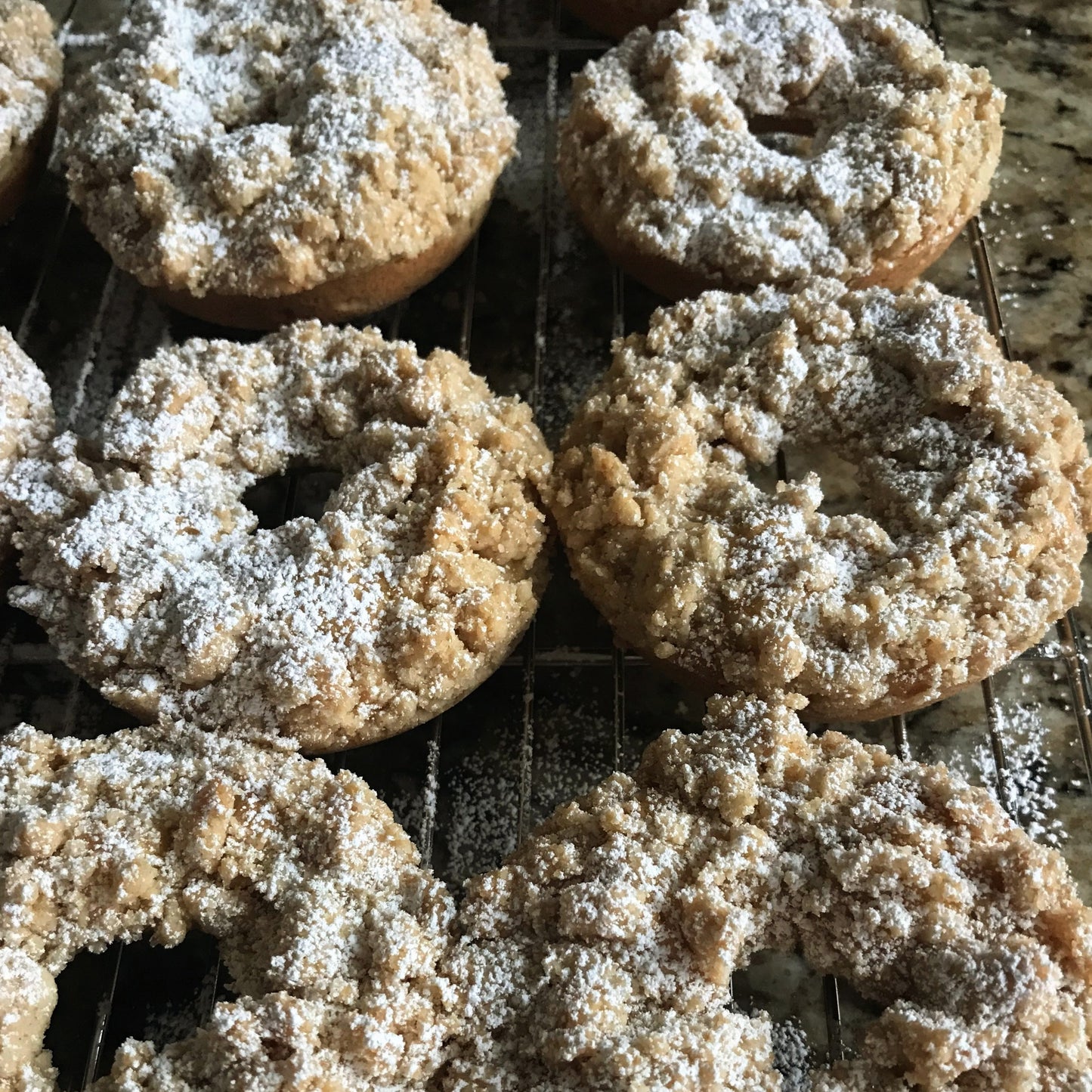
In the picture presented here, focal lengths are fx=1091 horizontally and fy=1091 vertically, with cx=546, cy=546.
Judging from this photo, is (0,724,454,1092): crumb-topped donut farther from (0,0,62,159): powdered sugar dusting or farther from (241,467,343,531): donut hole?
(0,0,62,159): powdered sugar dusting

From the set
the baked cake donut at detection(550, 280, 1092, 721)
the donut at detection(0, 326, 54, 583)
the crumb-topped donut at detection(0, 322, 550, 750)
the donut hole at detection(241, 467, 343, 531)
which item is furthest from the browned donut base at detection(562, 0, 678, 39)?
the donut at detection(0, 326, 54, 583)

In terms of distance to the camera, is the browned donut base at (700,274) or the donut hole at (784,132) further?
the donut hole at (784,132)

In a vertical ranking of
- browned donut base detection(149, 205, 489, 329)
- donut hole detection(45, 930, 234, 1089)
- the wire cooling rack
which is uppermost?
browned donut base detection(149, 205, 489, 329)

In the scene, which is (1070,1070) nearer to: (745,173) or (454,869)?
(454,869)

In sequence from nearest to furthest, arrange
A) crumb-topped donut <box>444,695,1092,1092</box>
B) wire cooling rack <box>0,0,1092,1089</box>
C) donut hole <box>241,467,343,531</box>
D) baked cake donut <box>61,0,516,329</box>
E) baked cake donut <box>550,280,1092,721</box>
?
1. crumb-topped donut <box>444,695,1092,1092</box>
2. baked cake donut <box>550,280,1092,721</box>
3. wire cooling rack <box>0,0,1092,1089</box>
4. baked cake donut <box>61,0,516,329</box>
5. donut hole <box>241,467,343,531</box>

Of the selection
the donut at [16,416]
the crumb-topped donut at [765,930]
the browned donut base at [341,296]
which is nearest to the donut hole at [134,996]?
the crumb-topped donut at [765,930]

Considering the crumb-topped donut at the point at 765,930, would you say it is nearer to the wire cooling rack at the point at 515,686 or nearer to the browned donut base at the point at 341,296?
the wire cooling rack at the point at 515,686

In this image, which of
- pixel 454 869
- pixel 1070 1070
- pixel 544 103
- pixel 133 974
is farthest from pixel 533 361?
pixel 1070 1070
